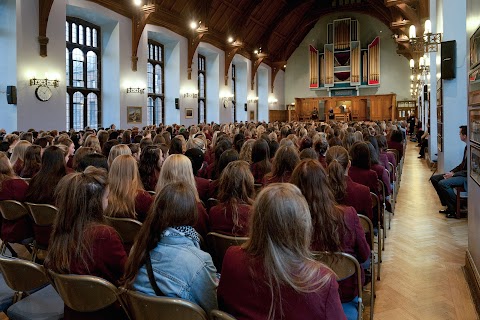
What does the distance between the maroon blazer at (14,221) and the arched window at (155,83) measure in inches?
560

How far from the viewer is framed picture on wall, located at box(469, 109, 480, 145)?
13.7 feet

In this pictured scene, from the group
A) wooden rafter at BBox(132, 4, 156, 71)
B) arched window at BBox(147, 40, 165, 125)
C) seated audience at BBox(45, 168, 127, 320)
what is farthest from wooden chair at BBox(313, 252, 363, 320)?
arched window at BBox(147, 40, 165, 125)

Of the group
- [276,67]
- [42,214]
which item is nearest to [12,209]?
[42,214]

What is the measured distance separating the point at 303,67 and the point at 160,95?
17082mm

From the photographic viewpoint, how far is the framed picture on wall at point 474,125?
13.7ft

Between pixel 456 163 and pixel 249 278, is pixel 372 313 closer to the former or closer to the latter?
pixel 249 278

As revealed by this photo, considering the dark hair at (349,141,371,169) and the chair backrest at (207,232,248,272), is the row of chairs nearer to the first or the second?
the chair backrest at (207,232,248,272)

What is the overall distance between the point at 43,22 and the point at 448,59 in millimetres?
10699

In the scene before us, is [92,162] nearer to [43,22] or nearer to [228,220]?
[228,220]

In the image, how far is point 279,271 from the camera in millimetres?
1688

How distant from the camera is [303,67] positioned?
3300 cm

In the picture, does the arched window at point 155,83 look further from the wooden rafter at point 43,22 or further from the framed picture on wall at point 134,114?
the wooden rafter at point 43,22

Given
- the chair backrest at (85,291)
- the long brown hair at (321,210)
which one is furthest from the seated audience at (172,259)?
the long brown hair at (321,210)

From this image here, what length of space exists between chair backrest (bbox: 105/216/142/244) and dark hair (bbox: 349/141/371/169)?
265cm
